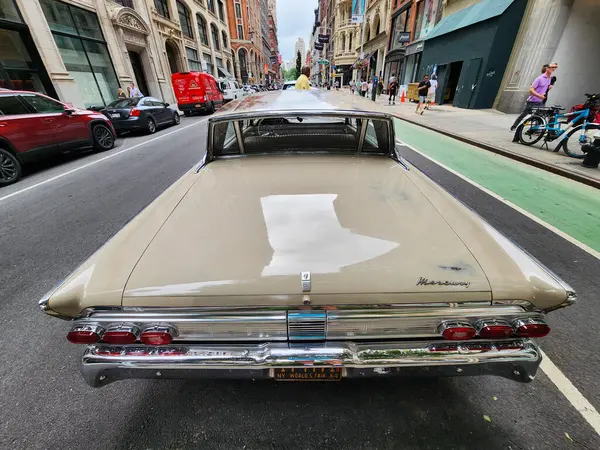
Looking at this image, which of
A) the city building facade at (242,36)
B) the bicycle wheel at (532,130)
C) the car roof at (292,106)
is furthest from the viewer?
the city building facade at (242,36)

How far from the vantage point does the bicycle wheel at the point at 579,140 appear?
5996 millimetres

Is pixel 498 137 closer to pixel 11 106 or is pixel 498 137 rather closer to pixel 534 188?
pixel 534 188

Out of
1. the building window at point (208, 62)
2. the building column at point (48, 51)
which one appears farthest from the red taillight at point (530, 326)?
the building window at point (208, 62)

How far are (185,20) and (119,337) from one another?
3772 cm

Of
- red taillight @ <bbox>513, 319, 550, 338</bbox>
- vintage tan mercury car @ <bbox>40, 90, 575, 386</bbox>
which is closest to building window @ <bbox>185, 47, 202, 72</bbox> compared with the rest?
vintage tan mercury car @ <bbox>40, 90, 575, 386</bbox>

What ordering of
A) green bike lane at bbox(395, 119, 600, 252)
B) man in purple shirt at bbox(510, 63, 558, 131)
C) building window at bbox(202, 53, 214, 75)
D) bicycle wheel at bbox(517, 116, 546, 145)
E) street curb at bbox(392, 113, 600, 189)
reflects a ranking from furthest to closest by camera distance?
building window at bbox(202, 53, 214, 75)
man in purple shirt at bbox(510, 63, 558, 131)
bicycle wheel at bbox(517, 116, 546, 145)
street curb at bbox(392, 113, 600, 189)
green bike lane at bbox(395, 119, 600, 252)

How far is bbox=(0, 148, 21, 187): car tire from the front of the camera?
593cm

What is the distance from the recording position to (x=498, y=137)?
901 centimetres

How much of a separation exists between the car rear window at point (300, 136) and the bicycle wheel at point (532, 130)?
7652 millimetres

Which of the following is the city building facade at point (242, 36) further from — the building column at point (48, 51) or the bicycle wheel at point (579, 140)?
the bicycle wheel at point (579, 140)

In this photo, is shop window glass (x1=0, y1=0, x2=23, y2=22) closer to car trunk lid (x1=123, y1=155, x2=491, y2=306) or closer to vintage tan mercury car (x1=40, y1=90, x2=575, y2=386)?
car trunk lid (x1=123, y1=155, x2=491, y2=306)

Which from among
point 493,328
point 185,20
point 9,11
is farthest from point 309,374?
point 185,20

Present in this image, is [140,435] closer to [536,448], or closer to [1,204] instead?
[536,448]

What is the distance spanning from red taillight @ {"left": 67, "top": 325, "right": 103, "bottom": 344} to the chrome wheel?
935 cm
